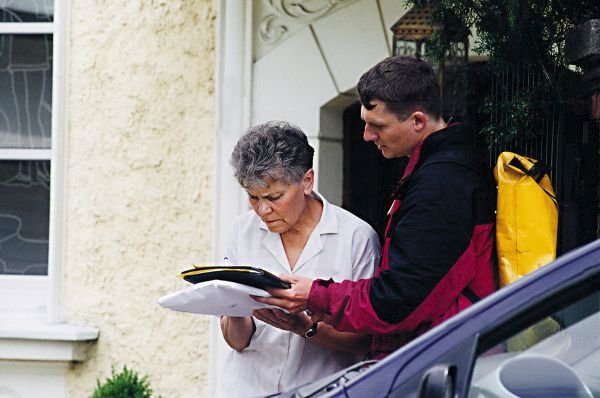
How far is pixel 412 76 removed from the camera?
372 cm

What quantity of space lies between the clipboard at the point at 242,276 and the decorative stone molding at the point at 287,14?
323cm

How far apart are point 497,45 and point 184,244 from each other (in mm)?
2643

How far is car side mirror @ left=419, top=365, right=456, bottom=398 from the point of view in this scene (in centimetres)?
246

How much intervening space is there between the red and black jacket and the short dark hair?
12 cm

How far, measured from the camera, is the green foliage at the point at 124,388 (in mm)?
6160

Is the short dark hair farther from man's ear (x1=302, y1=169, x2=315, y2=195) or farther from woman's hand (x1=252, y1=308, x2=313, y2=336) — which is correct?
woman's hand (x1=252, y1=308, x2=313, y2=336)

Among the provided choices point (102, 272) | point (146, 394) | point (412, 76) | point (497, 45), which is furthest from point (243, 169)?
point (102, 272)

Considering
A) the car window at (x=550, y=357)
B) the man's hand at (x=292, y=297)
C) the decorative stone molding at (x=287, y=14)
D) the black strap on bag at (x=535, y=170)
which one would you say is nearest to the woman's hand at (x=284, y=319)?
the man's hand at (x=292, y=297)

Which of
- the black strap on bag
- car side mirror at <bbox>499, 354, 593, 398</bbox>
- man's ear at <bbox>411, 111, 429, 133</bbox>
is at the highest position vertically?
man's ear at <bbox>411, 111, 429, 133</bbox>

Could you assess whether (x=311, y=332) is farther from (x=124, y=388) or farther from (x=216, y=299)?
(x=124, y=388)

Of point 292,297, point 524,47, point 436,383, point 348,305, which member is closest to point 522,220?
point 348,305

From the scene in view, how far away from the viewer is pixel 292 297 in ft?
11.9

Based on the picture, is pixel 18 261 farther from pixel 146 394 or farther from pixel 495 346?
pixel 495 346

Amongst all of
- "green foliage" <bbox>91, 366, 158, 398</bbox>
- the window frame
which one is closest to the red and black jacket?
"green foliage" <bbox>91, 366, 158, 398</bbox>
